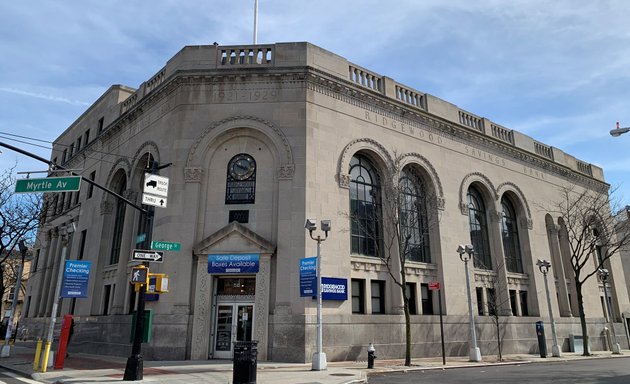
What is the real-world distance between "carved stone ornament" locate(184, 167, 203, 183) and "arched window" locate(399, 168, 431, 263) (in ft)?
38.2

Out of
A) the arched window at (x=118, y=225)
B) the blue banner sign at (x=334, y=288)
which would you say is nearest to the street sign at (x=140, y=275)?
the blue banner sign at (x=334, y=288)

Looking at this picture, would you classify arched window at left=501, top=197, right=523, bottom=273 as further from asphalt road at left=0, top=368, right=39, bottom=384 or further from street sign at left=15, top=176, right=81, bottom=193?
asphalt road at left=0, top=368, right=39, bottom=384

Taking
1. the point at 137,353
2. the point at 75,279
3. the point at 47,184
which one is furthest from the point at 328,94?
the point at 137,353

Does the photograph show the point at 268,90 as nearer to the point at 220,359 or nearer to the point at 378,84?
the point at 378,84

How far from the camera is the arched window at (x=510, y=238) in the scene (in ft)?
108

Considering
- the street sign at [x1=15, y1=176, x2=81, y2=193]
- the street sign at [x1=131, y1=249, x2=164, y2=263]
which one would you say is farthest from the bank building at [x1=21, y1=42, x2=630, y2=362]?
the street sign at [x1=15, y1=176, x2=81, y2=193]

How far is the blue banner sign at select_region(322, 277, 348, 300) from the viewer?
69.9ft

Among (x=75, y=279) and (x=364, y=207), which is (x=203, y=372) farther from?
(x=364, y=207)

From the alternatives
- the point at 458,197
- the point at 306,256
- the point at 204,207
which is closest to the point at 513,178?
the point at 458,197

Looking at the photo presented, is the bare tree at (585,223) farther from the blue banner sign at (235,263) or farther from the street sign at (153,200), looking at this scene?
the street sign at (153,200)

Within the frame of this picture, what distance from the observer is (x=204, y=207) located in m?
22.8

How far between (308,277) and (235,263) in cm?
380

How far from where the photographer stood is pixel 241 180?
23344 mm

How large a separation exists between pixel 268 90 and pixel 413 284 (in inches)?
551
